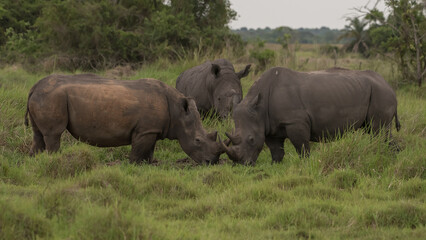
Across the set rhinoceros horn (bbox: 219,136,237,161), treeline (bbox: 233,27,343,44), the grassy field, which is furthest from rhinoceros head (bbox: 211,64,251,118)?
treeline (bbox: 233,27,343,44)

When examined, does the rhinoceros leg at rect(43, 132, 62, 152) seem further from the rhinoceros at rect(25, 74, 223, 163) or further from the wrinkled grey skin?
the wrinkled grey skin

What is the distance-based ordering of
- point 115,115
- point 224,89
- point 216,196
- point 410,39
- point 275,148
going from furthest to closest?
point 410,39 → point 224,89 → point 275,148 → point 115,115 → point 216,196

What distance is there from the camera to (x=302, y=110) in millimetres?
7645

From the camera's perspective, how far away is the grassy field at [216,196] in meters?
4.59

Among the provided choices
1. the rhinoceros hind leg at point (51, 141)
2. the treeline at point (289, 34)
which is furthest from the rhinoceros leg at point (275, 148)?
the treeline at point (289, 34)

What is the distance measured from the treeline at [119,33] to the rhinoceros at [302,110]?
23.9ft

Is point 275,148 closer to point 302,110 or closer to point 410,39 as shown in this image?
point 302,110

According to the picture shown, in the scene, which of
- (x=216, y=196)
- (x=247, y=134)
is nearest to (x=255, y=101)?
(x=247, y=134)

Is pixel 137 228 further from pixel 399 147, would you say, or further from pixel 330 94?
pixel 399 147

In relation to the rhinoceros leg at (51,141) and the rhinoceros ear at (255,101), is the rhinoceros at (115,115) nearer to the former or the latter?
the rhinoceros leg at (51,141)

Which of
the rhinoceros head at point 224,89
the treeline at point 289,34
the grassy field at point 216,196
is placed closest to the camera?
the grassy field at point 216,196

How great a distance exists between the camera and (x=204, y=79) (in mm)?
10320

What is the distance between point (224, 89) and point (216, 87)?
0.20 meters

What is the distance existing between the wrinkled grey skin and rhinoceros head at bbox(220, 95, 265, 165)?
6.07ft
